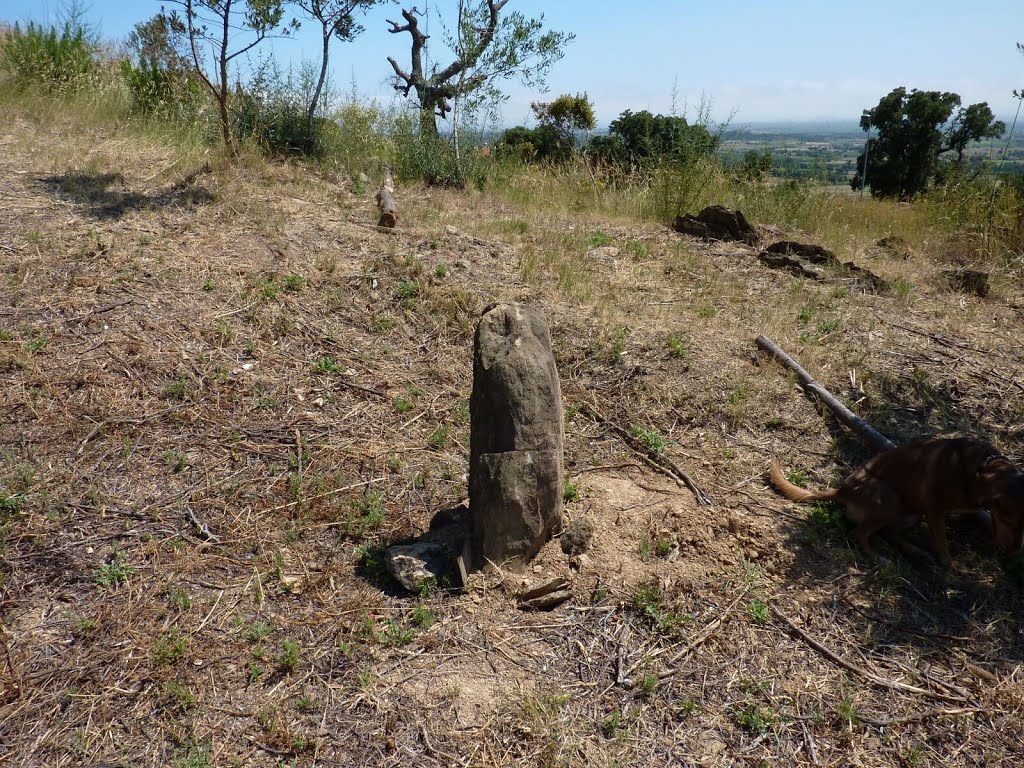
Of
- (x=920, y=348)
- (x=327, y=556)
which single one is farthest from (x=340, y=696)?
(x=920, y=348)

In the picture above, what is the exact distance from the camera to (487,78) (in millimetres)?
10109

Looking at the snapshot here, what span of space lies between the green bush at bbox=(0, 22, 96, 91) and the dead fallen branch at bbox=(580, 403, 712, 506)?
892 cm

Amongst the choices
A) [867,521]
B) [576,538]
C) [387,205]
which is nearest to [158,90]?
[387,205]

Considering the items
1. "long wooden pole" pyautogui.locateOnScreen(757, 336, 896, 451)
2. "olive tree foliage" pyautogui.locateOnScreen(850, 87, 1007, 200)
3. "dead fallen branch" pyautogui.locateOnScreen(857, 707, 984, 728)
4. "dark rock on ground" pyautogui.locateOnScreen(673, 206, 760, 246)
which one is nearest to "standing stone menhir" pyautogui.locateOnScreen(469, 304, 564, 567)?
"dead fallen branch" pyautogui.locateOnScreen(857, 707, 984, 728)

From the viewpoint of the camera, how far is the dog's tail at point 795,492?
426 cm

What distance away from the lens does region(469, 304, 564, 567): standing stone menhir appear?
11.6ft

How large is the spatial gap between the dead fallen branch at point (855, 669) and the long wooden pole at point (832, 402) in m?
1.55

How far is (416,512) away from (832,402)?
295 cm

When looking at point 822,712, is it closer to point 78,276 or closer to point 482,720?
point 482,720

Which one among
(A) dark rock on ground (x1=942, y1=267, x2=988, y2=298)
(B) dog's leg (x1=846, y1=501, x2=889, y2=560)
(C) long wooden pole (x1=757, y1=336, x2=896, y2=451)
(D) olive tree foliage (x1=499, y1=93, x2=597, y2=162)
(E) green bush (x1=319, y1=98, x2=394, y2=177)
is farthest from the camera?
(D) olive tree foliage (x1=499, y1=93, x2=597, y2=162)

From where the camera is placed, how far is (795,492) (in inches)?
171

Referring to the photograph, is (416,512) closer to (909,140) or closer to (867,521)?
(867,521)

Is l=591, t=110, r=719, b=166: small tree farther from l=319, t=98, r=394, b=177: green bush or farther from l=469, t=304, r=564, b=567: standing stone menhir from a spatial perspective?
l=469, t=304, r=564, b=567: standing stone menhir

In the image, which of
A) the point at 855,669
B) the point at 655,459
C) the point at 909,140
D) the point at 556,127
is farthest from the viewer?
the point at 909,140
